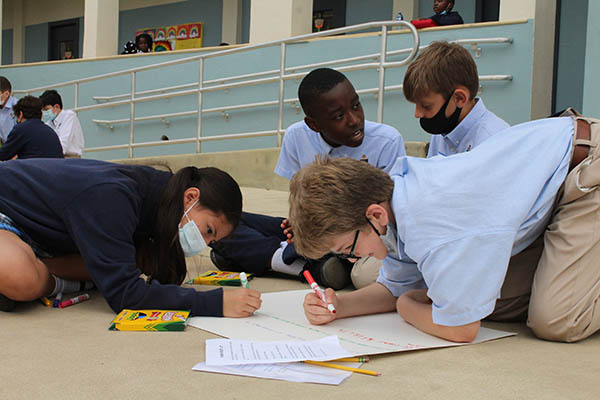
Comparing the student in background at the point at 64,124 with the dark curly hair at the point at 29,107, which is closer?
the dark curly hair at the point at 29,107

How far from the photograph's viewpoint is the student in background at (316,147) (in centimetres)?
254

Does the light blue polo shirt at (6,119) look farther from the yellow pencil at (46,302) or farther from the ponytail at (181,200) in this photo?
the ponytail at (181,200)

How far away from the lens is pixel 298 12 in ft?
20.5

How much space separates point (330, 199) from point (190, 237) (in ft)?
2.04

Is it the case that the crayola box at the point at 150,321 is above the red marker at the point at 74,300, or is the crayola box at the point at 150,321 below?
above

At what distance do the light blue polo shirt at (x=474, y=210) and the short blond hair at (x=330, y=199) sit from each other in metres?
0.08

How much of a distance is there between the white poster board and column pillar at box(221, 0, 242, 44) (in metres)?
7.94

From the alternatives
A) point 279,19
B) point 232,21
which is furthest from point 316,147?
point 232,21

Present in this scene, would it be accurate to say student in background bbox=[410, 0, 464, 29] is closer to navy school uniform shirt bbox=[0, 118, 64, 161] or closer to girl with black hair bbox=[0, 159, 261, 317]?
navy school uniform shirt bbox=[0, 118, 64, 161]

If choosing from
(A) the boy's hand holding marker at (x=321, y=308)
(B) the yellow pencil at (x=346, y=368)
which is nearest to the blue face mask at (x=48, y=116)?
(A) the boy's hand holding marker at (x=321, y=308)

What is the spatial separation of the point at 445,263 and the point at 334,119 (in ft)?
4.05

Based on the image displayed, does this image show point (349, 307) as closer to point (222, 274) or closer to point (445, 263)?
point (445, 263)

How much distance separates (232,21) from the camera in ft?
30.5

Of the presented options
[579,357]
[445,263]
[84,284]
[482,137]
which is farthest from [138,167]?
[579,357]
